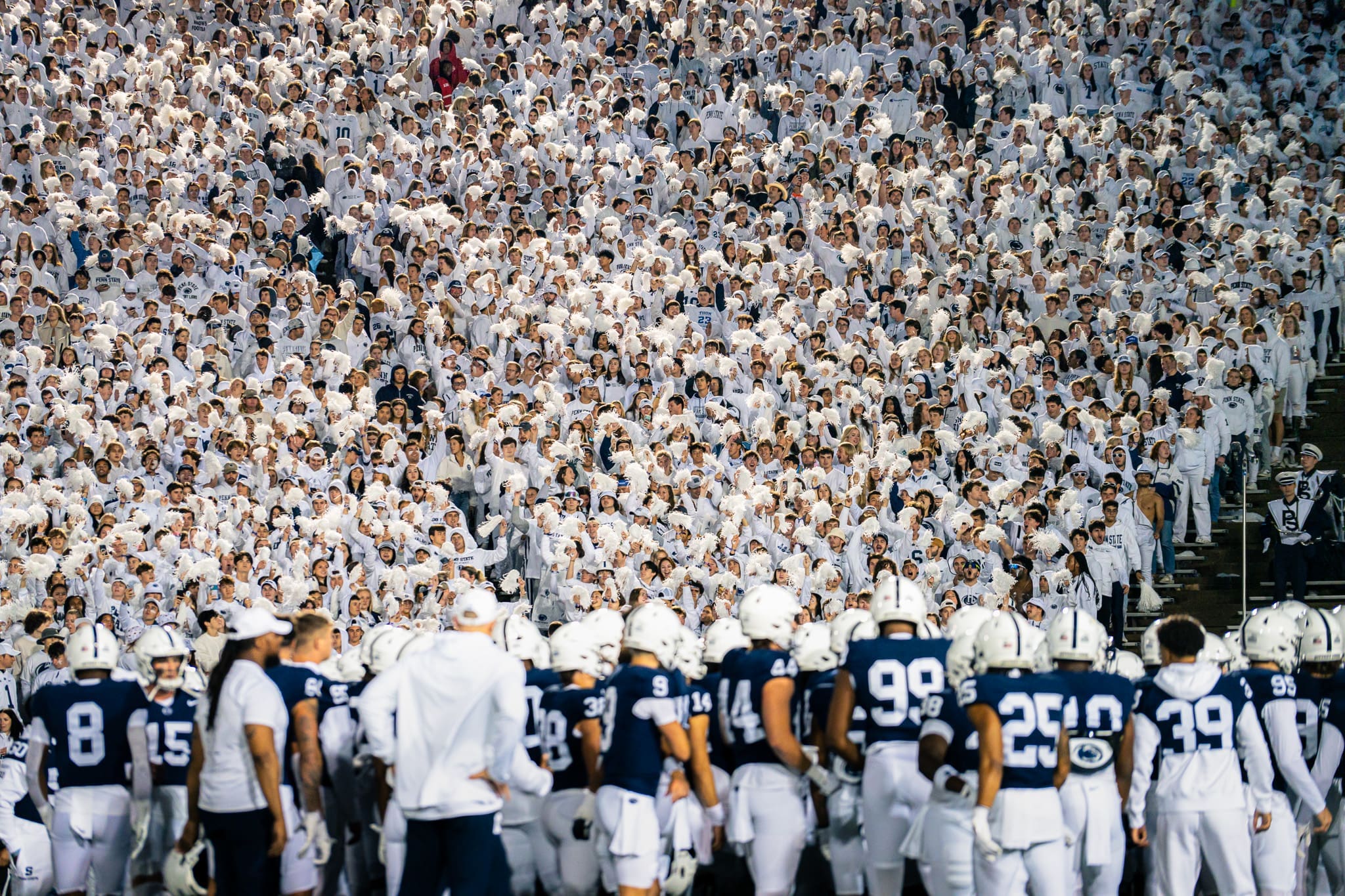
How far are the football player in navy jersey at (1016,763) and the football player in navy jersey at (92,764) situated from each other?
394 centimetres

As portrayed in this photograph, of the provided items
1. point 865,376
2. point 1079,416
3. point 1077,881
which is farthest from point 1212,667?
point 865,376

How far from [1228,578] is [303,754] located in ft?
33.3

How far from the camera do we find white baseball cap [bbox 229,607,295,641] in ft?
25.8

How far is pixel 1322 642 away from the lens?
9.23m

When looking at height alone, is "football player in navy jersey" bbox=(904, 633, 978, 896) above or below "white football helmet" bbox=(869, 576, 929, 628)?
below

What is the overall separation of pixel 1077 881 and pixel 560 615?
868 centimetres

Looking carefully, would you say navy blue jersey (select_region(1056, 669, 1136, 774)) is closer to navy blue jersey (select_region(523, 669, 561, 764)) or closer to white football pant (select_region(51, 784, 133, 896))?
navy blue jersey (select_region(523, 669, 561, 764))

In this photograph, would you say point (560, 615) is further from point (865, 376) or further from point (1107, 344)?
point (1107, 344)

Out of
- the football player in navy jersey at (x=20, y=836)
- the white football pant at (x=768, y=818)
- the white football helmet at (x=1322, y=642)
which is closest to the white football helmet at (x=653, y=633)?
the white football pant at (x=768, y=818)

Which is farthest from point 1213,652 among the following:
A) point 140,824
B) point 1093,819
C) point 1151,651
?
point 140,824

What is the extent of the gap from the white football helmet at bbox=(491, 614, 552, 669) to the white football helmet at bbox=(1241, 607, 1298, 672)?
348 centimetres

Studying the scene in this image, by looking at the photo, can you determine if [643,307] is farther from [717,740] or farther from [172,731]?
[172,731]

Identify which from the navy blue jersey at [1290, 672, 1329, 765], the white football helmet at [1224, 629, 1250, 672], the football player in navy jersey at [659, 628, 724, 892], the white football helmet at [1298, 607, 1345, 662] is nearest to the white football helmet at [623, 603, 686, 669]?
the football player in navy jersey at [659, 628, 724, 892]

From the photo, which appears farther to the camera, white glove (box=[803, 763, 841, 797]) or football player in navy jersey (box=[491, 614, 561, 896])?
football player in navy jersey (box=[491, 614, 561, 896])
